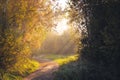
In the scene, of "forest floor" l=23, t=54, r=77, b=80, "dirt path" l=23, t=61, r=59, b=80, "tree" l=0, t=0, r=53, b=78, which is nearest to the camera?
"tree" l=0, t=0, r=53, b=78

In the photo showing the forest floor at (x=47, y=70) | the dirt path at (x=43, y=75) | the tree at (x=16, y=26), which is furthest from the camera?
the forest floor at (x=47, y=70)

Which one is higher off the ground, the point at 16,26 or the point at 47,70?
the point at 16,26

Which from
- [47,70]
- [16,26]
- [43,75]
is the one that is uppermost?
[16,26]

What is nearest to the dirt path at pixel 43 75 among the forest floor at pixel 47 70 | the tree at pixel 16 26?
the forest floor at pixel 47 70

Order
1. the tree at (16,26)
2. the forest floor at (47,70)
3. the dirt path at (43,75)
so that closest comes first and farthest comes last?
the tree at (16,26) → the dirt path at (43,75) → the forest floor at (47,70)

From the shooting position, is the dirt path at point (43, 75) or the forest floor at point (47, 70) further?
the forest floor at point (47, 70)

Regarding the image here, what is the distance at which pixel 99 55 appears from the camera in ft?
45.6

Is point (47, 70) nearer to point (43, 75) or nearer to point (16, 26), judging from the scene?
point (43, 75)

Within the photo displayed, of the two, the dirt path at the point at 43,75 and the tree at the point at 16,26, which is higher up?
the tree at the point at 16,26

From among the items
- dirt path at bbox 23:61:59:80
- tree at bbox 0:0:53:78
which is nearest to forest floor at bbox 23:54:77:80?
dirt path at bbox 23:61:59:80

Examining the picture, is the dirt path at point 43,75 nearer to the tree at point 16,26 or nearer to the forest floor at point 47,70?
the forest floor at point 47,70

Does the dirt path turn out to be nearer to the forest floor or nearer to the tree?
the forest floor

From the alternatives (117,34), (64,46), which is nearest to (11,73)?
(117,34)

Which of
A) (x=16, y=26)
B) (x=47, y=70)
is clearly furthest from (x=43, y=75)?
(x=16, y=26)
